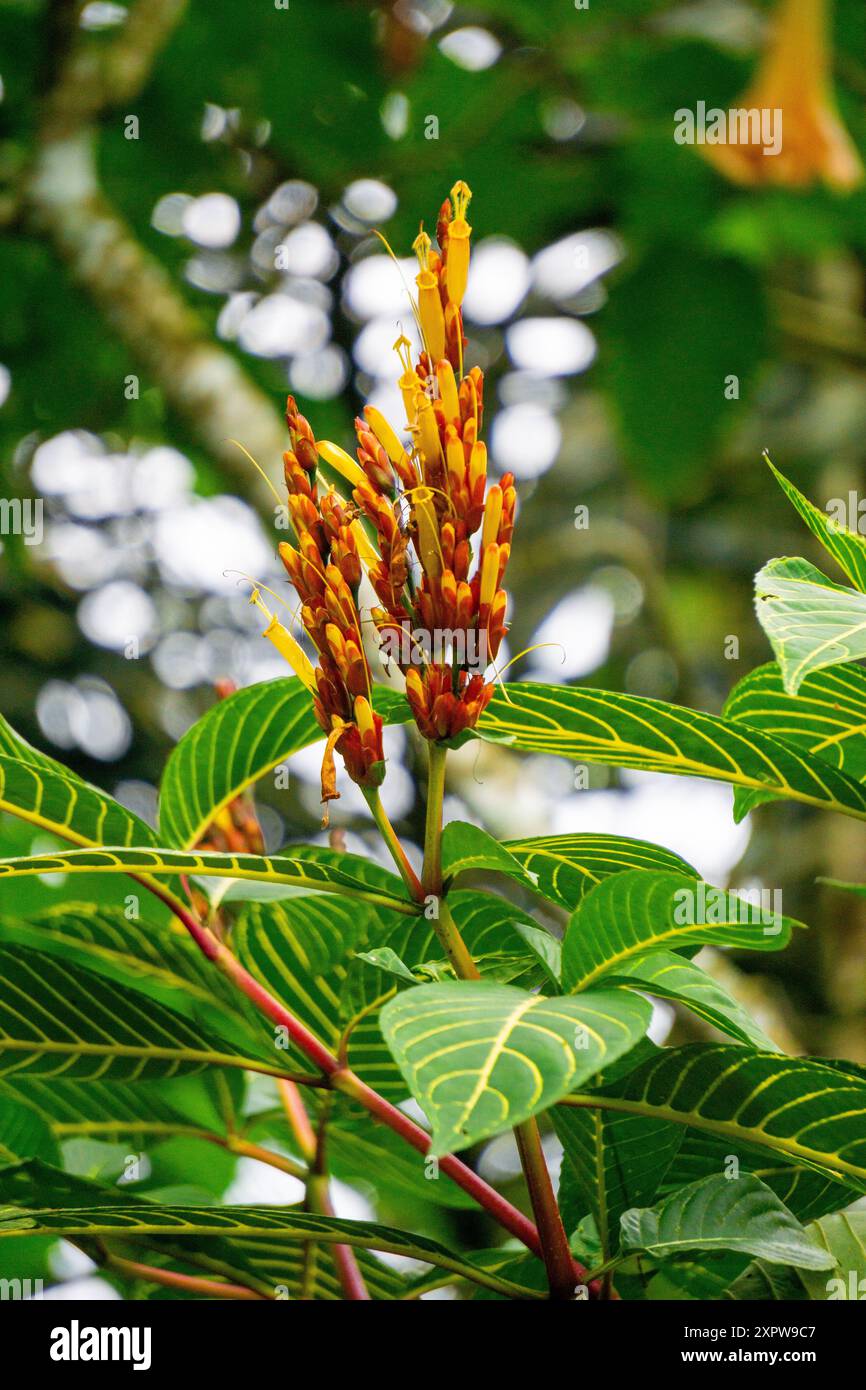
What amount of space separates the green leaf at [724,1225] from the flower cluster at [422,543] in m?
0.22

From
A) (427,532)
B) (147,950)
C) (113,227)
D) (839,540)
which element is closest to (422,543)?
(427,532)

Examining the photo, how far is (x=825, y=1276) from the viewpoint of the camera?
0.63 m

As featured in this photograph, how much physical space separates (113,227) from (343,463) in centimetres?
166

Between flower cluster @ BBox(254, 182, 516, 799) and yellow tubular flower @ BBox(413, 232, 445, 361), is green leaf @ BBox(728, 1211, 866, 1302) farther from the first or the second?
yellow tubular flower @ BBox(413, 232, 445, 361)

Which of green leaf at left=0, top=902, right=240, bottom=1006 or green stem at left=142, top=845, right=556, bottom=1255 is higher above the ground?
green leaf at left=0, top=902, right=240, bottom=1006

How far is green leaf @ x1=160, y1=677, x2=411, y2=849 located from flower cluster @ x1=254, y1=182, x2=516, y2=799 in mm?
137

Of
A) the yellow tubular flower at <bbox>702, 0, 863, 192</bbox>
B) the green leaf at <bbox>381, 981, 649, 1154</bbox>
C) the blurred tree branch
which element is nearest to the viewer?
the green leaf at <bbox>381, 981, 649, 1154</bbox>

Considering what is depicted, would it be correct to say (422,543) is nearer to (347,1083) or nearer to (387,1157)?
(347,1083)

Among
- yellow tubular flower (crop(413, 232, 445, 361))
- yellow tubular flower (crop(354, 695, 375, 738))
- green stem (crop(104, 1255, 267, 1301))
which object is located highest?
yellow tubular flower (crop(413, 232, 445, 361))

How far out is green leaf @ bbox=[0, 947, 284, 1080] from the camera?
0.63m

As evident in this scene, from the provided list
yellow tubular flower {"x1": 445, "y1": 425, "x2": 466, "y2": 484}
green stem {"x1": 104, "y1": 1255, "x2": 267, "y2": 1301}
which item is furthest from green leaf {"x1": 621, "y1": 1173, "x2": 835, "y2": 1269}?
yellow tubular flower {"x1": 445, "y1": 425, "x2": 466, "y2": 484}

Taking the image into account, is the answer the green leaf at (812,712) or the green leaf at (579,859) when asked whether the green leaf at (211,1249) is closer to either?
the green leaf at (579,859)

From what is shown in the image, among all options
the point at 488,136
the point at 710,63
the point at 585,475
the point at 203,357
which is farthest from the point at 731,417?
the point at 585,475

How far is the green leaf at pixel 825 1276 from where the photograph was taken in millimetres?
615
